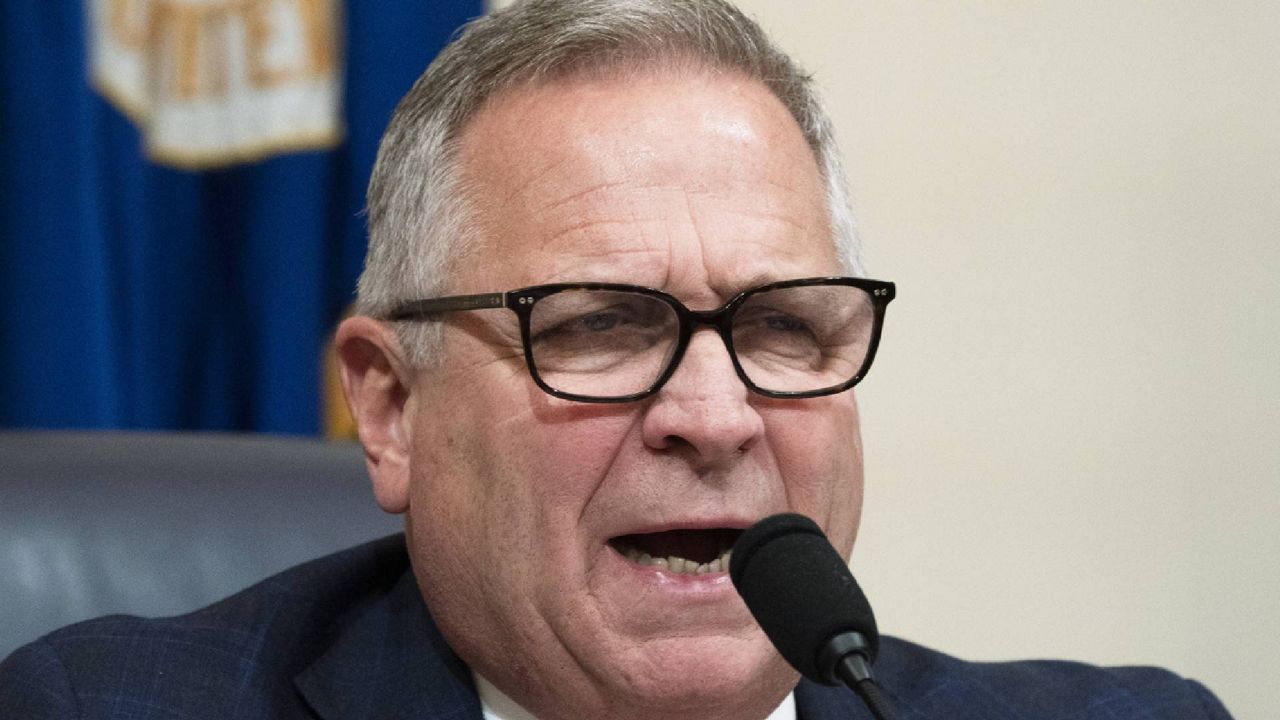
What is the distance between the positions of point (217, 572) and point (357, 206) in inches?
32.1

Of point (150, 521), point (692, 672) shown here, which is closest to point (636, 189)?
point (692, 672)

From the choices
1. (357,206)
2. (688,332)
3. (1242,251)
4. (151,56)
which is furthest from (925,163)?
(688,332)

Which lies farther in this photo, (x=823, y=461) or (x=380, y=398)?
(x=380, y=398)

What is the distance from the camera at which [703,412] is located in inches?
47.1

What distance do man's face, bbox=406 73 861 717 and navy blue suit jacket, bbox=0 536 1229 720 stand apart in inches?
4.1

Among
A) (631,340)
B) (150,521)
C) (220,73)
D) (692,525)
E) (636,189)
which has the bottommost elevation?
(150,521)

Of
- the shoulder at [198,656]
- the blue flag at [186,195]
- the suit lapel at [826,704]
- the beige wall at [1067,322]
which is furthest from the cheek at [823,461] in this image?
the beige wall at [1067,322]

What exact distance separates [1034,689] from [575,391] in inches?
28.5

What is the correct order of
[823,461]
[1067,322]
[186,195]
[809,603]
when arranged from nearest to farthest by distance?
[809,603] < [823,461] < [186,195] < [1067,322]

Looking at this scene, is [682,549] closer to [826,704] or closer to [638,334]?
[638,334]

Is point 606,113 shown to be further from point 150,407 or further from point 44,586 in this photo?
point 150,407

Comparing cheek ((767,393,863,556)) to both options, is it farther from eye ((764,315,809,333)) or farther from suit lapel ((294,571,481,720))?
suit lapel ((294,571,481,720))

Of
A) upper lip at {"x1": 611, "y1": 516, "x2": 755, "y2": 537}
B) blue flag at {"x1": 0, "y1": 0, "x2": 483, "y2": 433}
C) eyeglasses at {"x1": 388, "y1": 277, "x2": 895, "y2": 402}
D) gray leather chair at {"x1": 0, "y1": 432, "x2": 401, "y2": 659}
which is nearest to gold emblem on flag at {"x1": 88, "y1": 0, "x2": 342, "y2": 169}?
blue flag at {"x1": 0, "y1": 0, "x2": 483, "y2": 433}

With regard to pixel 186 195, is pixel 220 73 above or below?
above
